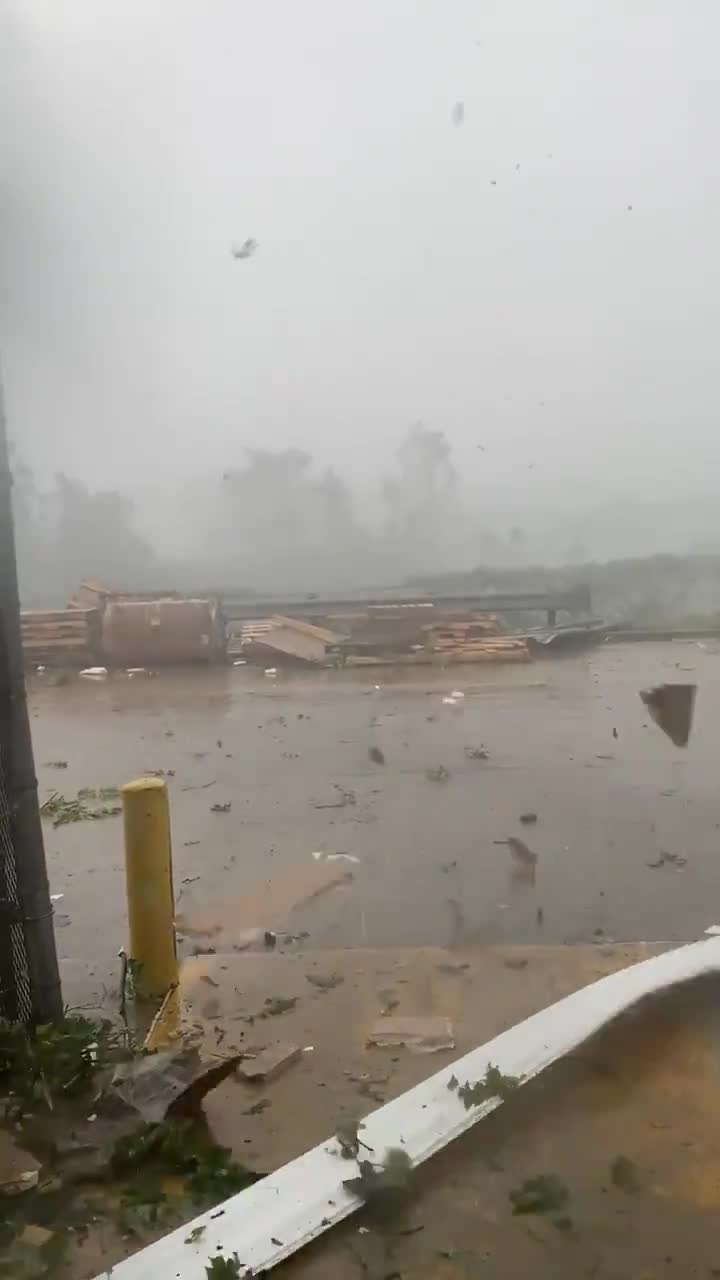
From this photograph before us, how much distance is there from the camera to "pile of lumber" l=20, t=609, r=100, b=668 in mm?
9734

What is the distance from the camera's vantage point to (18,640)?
2.07 m

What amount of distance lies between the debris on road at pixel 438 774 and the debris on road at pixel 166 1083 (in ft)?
10.4

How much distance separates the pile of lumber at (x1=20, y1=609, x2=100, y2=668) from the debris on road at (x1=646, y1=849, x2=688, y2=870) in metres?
7.10

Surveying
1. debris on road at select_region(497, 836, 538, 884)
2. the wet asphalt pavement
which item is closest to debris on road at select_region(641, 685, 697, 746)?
the wet asphalt pavement

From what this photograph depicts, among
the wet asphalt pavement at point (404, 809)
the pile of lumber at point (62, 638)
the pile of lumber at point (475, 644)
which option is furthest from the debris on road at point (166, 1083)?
the pile of lumber at point (62, 638)

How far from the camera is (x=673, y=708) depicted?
270 inches

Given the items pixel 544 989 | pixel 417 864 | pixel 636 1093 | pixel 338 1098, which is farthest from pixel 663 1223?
pixel 417 864

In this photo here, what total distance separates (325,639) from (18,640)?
7.82 m

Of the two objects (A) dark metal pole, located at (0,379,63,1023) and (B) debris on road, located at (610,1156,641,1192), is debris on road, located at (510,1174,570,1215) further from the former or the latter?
(A) dark metal pole, located at (0,379,63,1023)

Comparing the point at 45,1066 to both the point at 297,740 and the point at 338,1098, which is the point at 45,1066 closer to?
the point at 338,1098

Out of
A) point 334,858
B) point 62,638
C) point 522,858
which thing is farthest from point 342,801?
point 62,638

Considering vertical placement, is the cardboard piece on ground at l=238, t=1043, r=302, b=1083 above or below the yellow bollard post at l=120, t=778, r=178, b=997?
below

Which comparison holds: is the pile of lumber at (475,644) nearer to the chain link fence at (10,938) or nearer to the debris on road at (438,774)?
the debris on road at (438,774)

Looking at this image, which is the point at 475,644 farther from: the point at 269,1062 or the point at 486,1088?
the point at 486,1088
